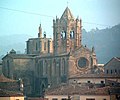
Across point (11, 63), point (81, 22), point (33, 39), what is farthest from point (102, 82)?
point (33, 39)

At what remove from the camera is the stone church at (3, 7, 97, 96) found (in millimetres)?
53938

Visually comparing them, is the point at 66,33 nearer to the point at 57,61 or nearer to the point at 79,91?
the point at 57,61

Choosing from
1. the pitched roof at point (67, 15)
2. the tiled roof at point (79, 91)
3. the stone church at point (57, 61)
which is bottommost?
the tiled roof at point (79, 91)

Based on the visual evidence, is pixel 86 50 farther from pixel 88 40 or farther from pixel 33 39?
pixel 88 40

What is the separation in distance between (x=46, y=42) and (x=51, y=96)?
2539cm

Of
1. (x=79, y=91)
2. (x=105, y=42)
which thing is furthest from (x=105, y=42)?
(x=79, y=91)

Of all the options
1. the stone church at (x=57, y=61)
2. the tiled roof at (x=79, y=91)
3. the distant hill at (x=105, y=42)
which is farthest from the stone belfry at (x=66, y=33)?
the distant hill at (x=105, y=42)

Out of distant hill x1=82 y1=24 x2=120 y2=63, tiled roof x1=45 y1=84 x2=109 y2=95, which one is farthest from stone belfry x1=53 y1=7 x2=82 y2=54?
distant hill x1=82 y1=24 x2=120 y2=63

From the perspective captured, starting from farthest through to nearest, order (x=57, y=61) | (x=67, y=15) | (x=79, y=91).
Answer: (x=67, y=15) → (x=57, y=61) → (x=79, y=91)

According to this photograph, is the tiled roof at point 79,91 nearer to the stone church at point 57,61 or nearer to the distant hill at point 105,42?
the stone church at point 57,61

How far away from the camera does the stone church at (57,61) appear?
5394cm

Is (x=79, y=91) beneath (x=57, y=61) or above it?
beneath

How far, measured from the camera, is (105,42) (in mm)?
104062

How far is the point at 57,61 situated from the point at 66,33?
3.44 metres
